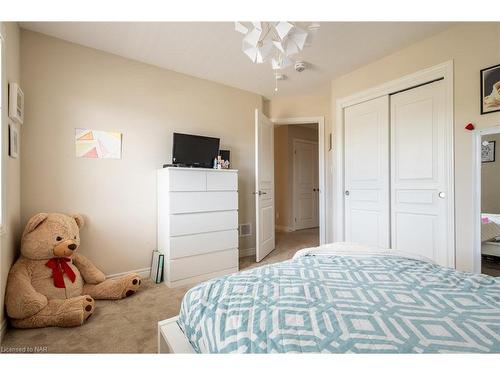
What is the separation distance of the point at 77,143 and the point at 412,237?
3.42 m

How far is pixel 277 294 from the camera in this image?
35.9 inches

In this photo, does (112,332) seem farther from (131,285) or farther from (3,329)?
(3,329)

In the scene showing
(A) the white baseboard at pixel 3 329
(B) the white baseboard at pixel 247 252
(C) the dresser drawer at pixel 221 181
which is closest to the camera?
(A) the white baseboard at pixel 3 329

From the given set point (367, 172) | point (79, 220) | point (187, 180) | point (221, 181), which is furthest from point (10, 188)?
point (367, 172)

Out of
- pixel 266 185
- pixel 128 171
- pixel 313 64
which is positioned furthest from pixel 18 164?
pixel 313 64

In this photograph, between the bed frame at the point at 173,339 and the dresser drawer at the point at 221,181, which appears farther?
the dresser drawer at the point at 221,181

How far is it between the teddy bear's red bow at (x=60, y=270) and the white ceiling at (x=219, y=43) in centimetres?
194

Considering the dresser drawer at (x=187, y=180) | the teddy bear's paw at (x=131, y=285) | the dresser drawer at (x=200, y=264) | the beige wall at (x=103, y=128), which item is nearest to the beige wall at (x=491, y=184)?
the dresser drawer at (x=200, y=264)

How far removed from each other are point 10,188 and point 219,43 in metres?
2.06

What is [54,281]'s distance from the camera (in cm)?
184

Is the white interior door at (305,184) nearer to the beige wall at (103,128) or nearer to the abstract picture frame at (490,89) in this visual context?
the beige wall at (103,128)

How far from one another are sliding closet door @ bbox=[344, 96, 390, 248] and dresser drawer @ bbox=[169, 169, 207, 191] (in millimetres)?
1820

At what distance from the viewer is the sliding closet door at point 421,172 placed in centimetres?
225
